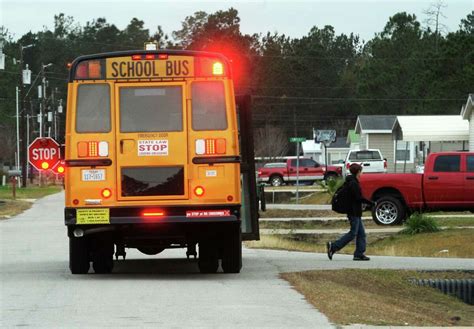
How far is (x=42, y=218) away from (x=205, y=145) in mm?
21756

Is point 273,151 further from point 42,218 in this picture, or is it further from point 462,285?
point 462,285

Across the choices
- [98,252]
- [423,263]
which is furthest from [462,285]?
[98,252]

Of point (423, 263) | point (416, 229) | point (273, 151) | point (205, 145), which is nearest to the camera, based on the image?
point (205, 145)

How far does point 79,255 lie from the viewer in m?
15.4

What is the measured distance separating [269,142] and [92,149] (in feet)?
263

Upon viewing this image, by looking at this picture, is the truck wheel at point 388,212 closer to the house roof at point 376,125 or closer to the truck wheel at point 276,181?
the truck wheel at point 276,181

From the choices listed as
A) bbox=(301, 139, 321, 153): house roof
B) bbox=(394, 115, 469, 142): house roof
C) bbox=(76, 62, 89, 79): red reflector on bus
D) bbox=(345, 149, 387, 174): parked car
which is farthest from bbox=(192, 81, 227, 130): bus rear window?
bbox=(301, 139, 321, 153): house roof

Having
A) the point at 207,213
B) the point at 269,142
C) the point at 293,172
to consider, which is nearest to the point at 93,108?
the point at 207,213

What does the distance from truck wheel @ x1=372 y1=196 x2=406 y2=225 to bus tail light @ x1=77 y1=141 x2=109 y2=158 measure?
14227 mm

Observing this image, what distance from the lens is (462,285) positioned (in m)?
16.0

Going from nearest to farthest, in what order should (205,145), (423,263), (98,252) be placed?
(205,145) → (98,252) → (423,263)

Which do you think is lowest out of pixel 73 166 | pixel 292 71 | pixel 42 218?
pixel 42 218

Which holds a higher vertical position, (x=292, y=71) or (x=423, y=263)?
(x=292, y=71)

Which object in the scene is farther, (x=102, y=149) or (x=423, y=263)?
(x=423, y=263)
